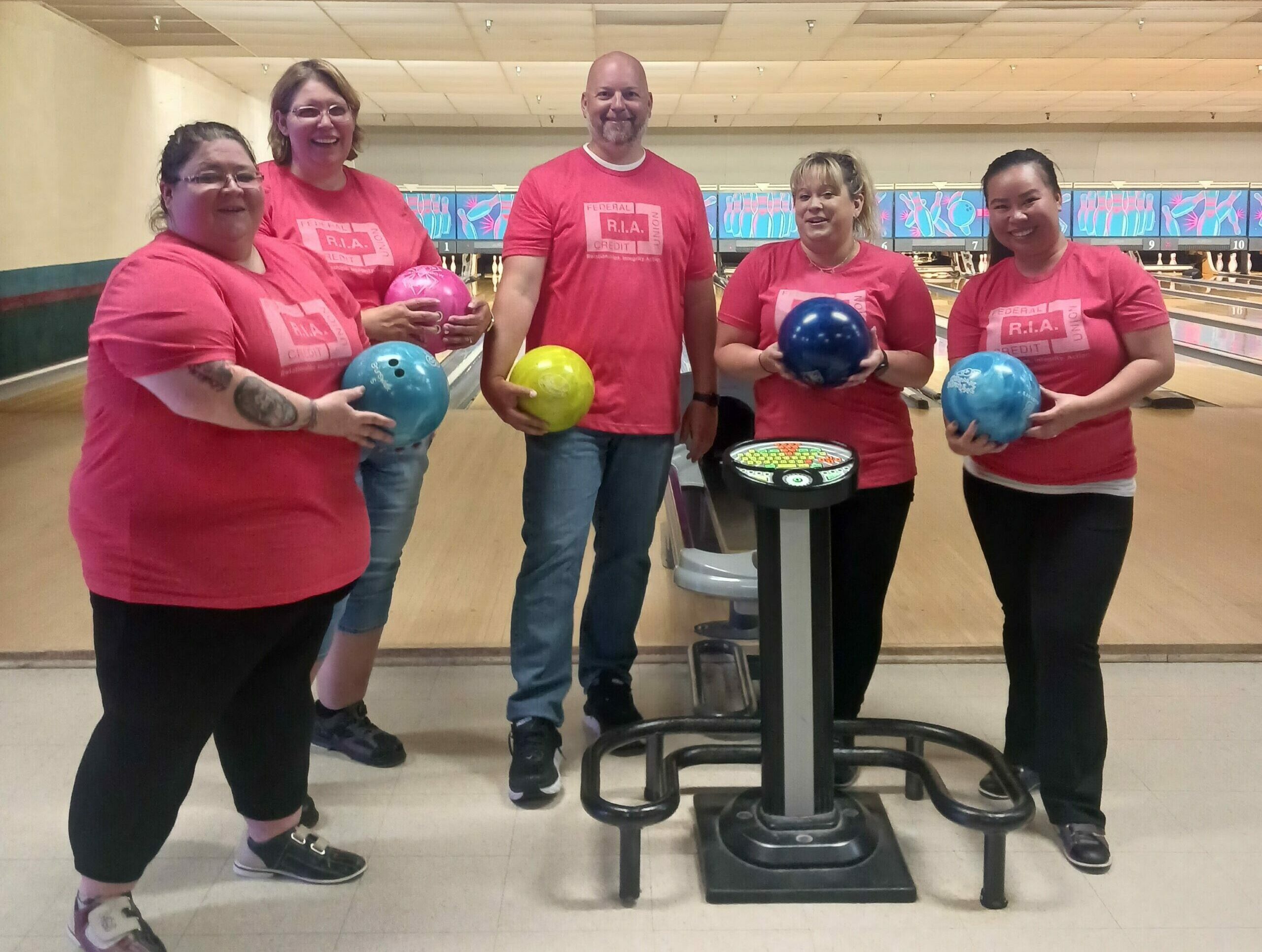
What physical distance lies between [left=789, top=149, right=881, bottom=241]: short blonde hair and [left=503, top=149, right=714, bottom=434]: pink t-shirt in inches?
7.6

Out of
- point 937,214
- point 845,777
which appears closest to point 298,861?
point 845,777

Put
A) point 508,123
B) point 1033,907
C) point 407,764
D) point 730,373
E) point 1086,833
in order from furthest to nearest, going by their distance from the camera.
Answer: point 508,123, point 407,764, point 730,373, point 1086,833, point 1033,907

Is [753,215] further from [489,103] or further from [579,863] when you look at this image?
[579,863]

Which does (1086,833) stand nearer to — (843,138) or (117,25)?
(117,25)

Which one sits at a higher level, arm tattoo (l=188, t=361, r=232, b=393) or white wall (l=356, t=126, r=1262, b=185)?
white wall (l=356, t=126, r=1262, b=185)

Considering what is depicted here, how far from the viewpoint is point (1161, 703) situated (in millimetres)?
2119

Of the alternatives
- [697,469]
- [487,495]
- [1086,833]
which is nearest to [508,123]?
[487,495]

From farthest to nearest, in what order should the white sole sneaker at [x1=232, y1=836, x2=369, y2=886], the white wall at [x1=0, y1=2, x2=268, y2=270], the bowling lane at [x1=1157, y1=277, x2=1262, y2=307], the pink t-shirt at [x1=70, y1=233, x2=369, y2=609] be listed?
the bowling lane at [x1=1157, y1=277, x2=1262, y2=307] → the white wall at [x1=0, y1=2, x2=268, y2=270] → the white sole sneaker at [x1=232, y1=836, x2=369, y2=886] → the pink t-shirt at [x1=70, y1=233, x2=369, y2=609]

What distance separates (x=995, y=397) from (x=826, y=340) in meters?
0.25

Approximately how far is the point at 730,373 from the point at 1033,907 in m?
0.91

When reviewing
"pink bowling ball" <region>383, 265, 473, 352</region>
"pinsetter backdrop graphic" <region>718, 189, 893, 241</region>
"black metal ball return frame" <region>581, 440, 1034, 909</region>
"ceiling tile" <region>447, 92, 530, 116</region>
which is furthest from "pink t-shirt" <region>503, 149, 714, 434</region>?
"pinsetter backdrop graphic" <region>718, 189, 893, 241</region>

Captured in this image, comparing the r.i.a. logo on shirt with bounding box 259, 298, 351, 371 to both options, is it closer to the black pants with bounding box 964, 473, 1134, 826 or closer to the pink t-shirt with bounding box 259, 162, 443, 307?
the pink t-shirt with bounding box 259, 162, 443, 307

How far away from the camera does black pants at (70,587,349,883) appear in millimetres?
1243

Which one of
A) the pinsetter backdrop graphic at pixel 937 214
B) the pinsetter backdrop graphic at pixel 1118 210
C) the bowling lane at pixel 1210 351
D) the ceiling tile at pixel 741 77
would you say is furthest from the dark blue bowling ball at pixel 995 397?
the pinsetter backdrop graphic at pixel 1118 210
